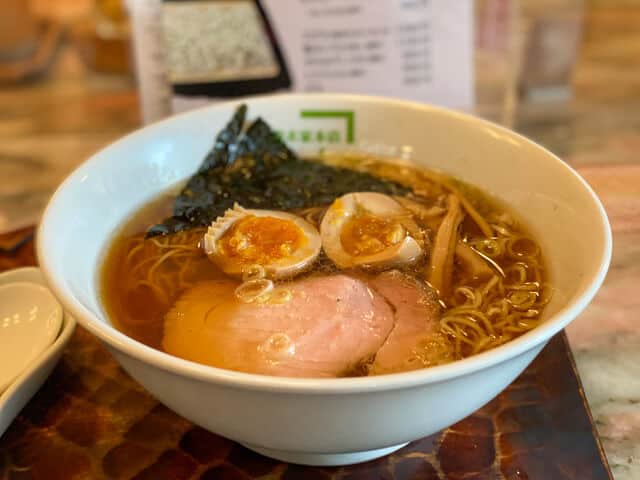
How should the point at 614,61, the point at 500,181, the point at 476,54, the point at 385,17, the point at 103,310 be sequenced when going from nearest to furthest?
the point at 103,310, the point at 500,181, the point at 385,17, the point at 476,54, the point at 614,61

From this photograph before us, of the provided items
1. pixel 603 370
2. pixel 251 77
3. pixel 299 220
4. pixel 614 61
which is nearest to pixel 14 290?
pixel 299 220

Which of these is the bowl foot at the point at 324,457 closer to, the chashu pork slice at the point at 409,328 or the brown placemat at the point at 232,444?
the brown placemat at the point at 232,444

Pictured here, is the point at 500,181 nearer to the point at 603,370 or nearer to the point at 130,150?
the point at 603,370

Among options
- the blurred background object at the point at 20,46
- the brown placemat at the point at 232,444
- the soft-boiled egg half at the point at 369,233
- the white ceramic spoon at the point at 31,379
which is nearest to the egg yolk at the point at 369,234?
the soft-boiled egg half at the point at 369,233

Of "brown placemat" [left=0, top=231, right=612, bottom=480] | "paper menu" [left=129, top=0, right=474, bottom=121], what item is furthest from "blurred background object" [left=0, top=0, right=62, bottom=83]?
"brown placemat" [left=0, top=231, right=612, bottom=480]

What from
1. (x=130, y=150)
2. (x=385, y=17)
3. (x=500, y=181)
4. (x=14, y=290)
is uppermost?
(x=385, y=17)

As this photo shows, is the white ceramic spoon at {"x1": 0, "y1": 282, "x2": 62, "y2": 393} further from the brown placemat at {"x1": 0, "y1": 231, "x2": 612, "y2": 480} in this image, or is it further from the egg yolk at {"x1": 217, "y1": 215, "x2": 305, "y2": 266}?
the egg yolk at {"x1": 217, "y1": 215, "x2": 305, "y2": 266}
